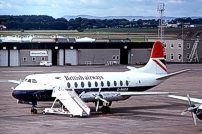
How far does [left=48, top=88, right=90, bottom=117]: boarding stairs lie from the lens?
4109 centimetres

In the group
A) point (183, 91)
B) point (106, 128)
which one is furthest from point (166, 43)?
point (106, 128)

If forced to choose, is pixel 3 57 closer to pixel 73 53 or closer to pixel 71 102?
pixel 73 53

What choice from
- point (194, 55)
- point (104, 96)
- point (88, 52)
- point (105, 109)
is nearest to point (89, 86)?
point (104, 96)

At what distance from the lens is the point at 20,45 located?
113 metres

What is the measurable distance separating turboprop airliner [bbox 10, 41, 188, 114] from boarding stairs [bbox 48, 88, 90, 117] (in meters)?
1.01

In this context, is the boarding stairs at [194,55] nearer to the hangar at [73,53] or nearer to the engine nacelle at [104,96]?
the hangar at [73,53]

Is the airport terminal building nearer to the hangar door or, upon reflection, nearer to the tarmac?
the hangar door

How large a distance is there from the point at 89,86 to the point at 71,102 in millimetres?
4113

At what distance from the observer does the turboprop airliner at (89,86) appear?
43625 millimetres

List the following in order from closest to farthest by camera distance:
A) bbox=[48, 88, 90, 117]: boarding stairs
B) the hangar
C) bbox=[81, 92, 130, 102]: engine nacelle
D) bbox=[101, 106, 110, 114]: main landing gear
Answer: bbox=[48, 88, 90, 117]: boarding stairs
bbox=[81, 92, 130, 102]: engine nacelle
bbox=[101, 106, 110, 114]: main landing gear
the hangar

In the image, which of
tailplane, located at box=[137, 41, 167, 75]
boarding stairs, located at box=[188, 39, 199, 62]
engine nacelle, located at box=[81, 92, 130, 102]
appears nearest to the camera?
engine nacelle, located at box=[81, 92, 130, 102]

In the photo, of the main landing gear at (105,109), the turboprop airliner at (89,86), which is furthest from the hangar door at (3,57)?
the main landing gear at (105,109)

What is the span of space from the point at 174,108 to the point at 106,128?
13.4 metres

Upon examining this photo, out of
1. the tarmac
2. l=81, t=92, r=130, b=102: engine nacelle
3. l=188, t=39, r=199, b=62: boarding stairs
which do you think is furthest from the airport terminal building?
l=81, t=92, r=130, b=102: engine nacelle
